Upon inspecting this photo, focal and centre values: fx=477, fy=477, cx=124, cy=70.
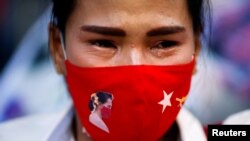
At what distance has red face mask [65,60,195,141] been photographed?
930 millimetres

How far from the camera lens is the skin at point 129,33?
96 cm

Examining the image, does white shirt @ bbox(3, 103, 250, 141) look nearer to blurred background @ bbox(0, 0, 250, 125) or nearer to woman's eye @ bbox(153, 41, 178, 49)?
blurred background @ bbox(0, 0, 250, 125)

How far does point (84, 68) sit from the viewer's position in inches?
38.9

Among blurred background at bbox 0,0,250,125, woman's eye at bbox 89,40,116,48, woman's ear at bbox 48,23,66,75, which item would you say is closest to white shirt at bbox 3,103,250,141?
blurred background at bbox 0,0,250,125

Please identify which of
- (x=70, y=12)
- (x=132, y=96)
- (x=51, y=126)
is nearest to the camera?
(x=132, y=96)

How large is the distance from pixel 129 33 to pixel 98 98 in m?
0.15

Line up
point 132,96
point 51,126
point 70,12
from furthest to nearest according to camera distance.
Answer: point 51,126 → point 70,12 → point 132,96

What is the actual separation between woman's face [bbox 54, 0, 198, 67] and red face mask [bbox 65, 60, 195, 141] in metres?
0.03

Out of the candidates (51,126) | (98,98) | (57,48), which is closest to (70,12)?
(57,48)

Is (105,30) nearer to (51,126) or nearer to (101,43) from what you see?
(101,43)

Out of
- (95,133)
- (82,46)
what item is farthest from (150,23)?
(95,133)

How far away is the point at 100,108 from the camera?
0.97 m

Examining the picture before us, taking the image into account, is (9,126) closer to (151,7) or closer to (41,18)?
(41,18)

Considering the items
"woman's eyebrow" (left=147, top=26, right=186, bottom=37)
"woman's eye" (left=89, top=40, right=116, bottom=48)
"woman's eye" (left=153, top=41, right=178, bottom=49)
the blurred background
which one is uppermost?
"woman's eyebrow" (left=147, top=26, right=186, bottom=37)
